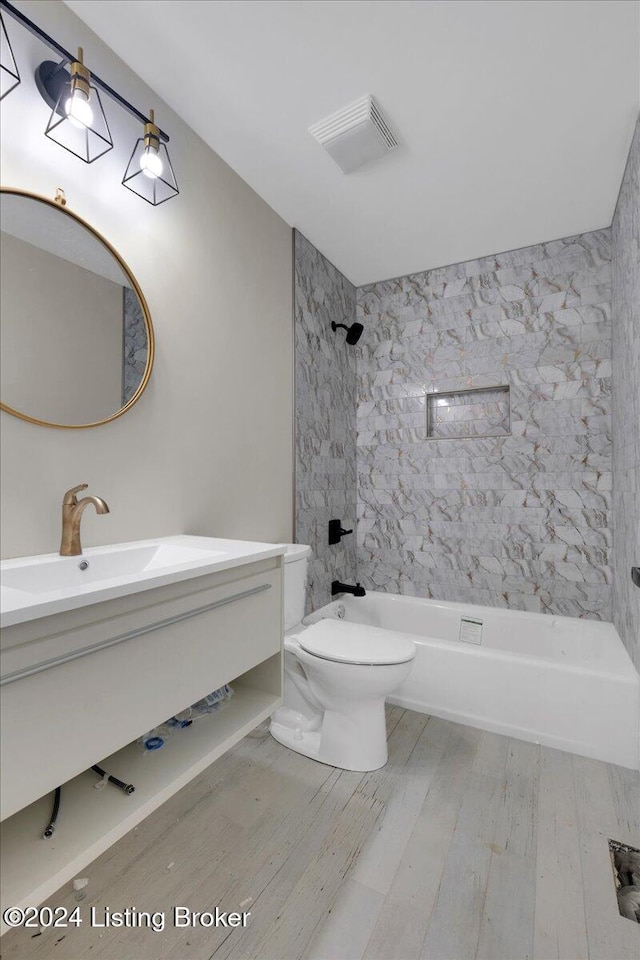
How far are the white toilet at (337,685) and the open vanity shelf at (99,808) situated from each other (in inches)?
16.9

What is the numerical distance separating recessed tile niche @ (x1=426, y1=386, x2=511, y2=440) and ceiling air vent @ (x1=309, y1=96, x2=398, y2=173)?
4.62ft

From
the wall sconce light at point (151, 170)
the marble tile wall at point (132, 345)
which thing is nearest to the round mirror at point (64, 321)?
→ the marble tile wall at point (132, 345)

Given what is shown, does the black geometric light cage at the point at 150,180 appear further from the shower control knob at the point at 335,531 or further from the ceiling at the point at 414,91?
the shower control knob at the point at 335,531

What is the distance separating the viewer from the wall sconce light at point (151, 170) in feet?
4.72

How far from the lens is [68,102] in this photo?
1201mm

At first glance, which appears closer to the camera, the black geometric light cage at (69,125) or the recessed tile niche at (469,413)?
the black geometric light cage at (69,125)

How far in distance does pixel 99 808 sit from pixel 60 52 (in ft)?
6.32

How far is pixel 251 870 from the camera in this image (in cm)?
125

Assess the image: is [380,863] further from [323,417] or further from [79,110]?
[79,110]

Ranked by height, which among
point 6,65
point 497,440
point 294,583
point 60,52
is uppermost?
point 60,52

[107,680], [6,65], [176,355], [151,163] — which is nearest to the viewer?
[107,680]

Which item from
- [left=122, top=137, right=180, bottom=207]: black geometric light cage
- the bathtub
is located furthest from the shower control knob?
[left=122, top=137, right=180, bottom=207]: black geometric light cage

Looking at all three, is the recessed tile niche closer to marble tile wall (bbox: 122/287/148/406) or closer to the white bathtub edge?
the white bathtub edge

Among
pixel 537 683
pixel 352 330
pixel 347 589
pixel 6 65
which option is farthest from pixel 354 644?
pixel 6 65
